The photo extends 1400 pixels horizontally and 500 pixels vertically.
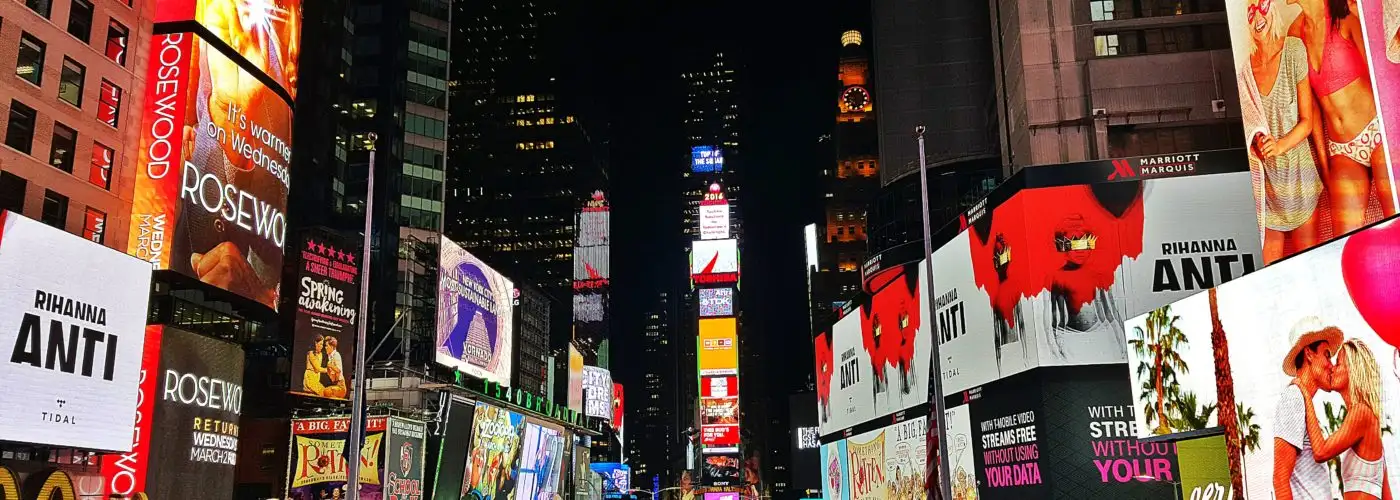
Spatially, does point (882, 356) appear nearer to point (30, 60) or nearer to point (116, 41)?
point (116, 41)

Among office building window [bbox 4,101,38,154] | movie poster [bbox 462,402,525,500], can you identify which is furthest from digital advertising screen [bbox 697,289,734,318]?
office building window [bbox 4,101,38,154]

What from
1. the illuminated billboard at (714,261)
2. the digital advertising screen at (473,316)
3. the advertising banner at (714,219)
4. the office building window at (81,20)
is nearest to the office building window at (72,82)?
the office building window at (81,20)

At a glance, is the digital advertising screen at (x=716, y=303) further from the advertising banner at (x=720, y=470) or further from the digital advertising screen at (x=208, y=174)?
the digital advertising screen at (x=208, y=174)

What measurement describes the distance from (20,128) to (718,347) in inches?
3772

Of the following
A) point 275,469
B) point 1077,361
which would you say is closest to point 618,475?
point 275,469

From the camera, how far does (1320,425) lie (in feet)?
75.3

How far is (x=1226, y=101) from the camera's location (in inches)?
1913

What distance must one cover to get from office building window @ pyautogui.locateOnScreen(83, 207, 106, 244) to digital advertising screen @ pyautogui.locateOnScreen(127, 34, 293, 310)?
1.99 meters

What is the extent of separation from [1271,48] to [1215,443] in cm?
1175

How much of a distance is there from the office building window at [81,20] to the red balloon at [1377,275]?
37510 mm

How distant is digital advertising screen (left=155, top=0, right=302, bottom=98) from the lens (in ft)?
133

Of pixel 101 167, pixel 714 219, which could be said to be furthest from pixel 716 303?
pixel 101 167

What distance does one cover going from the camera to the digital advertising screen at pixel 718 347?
123 m

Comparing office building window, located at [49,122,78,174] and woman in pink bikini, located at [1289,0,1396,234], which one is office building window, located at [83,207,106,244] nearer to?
office building window, located at [49,122,78,174]
